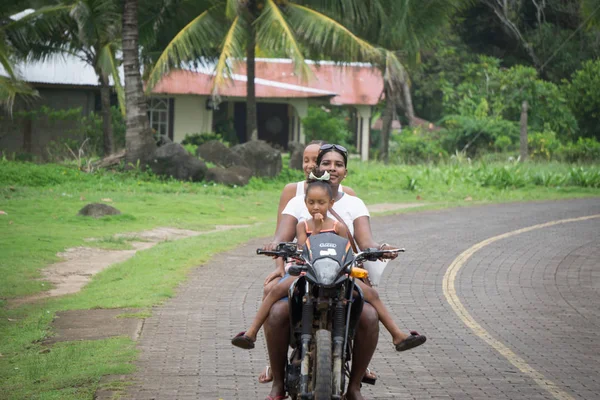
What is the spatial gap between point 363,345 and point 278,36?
71.4 ft

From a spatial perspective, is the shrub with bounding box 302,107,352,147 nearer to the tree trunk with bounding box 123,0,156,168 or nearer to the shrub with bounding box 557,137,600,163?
the shrub with bounding box 557,137,600,163

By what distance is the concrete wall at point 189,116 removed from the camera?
38219 mm

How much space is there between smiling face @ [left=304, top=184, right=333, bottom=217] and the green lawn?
205cm

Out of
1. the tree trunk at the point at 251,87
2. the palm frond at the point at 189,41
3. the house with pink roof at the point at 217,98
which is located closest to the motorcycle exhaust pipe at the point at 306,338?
the palm frond at the point at 189,41

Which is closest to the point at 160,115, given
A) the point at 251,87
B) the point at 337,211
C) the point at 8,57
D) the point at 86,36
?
the point at 251,87

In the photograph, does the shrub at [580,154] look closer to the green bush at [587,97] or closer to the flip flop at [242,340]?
the green bush at [587,97]

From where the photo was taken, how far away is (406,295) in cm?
1118

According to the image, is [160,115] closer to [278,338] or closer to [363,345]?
[278,338]

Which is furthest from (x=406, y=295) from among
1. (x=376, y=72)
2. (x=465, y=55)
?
(x=465, y=55)

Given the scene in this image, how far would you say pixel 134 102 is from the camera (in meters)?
26.1

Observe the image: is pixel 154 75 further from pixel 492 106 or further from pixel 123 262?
pixel 492 106

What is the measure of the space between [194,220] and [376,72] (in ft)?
83.7

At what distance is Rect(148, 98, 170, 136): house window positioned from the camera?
38.4 metres

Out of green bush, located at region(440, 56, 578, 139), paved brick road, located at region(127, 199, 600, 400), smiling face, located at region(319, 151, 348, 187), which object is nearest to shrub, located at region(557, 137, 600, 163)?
green bush, located at region(440, 56, 578, 139)
